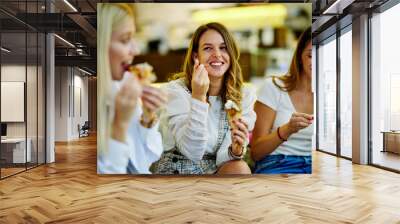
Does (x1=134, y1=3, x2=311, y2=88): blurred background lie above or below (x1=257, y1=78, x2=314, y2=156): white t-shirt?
above

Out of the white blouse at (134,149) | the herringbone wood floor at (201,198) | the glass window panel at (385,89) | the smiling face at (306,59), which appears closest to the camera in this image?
the herringbone wood floor at (201,198)

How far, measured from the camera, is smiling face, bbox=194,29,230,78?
5.89 meters

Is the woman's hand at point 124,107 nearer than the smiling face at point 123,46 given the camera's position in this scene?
Yes

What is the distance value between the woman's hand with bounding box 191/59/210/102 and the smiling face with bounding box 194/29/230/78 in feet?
0.24

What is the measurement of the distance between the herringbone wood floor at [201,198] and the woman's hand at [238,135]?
0.51 metres

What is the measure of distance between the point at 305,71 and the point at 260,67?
2.23ft

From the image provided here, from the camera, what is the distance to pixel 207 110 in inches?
231

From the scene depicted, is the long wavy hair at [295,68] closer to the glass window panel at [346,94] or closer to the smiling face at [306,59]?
the smiling face at [306,59]

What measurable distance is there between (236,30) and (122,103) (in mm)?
1968

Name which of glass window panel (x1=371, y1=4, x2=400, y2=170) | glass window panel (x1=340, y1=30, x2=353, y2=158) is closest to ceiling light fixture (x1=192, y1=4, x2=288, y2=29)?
glass window panel (x1=371, y1=4, x2=400, y2=170)

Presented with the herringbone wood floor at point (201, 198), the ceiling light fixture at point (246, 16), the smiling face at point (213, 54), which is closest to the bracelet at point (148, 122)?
the herringbone wood floor at point (201, 198)

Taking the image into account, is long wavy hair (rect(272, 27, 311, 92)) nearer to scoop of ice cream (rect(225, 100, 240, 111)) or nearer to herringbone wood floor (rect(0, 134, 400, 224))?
scoop of ice cream (rect(225, 100, 240, 111))

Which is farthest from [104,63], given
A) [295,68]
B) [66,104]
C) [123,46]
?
[66,104]

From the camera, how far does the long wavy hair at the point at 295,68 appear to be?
607 cm
